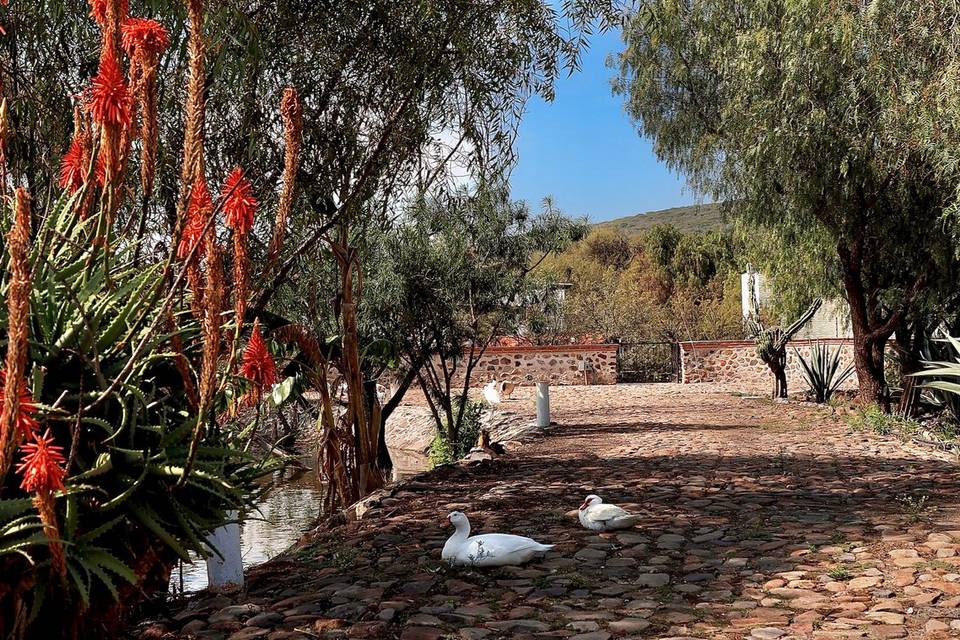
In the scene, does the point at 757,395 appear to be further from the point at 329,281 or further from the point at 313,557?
the point at 313,557

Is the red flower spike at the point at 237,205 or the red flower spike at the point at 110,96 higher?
the red flower spike at the point at 110,96

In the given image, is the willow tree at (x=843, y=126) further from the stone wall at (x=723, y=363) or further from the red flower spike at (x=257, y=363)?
the stone wall at (x=723, y=363)

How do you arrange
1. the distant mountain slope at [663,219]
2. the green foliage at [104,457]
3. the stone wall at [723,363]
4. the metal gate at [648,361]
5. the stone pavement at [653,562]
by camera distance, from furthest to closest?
the distant mountain slope at [663,219] < the metal gate at [648,361] < the stone wall at [723,363] < the stone pavement at [653,562] < the green foliage at [104,457]

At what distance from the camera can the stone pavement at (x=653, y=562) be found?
365 centimetres

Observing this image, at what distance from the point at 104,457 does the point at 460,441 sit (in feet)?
27.0

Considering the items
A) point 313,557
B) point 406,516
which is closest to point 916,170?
point 406,516

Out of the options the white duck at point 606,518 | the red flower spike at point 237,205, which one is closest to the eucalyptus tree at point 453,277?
the white duck at point 606,518

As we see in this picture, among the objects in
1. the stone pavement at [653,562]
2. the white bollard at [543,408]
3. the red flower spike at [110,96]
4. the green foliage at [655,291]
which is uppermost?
the green foliage at [655,291]

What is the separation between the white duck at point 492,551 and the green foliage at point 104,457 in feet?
5.13

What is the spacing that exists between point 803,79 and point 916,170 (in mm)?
1925

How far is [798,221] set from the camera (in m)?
12.3

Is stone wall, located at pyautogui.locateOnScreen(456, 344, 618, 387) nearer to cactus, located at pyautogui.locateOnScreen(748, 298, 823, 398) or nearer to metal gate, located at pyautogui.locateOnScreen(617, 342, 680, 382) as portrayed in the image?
metal gate, located at pyautogui.locateOnScreen(617, 342, 680, 382)

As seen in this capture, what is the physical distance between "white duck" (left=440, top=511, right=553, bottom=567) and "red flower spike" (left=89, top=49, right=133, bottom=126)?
2964 millimetres

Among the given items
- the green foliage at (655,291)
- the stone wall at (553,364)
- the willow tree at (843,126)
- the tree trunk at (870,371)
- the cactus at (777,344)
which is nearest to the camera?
the willow tree at (843,126)
